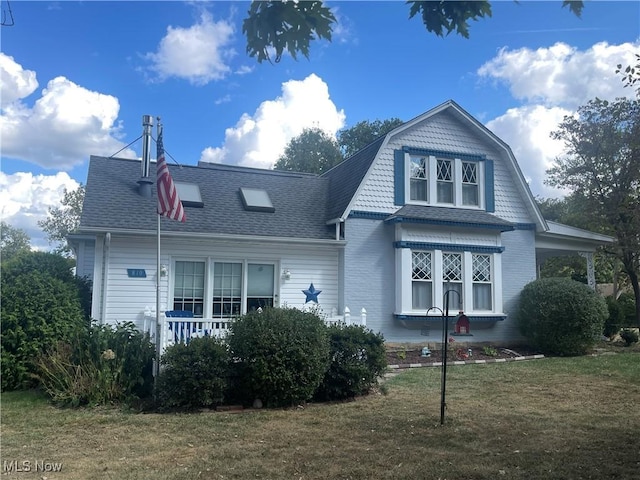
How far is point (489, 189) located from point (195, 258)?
832 centimetres

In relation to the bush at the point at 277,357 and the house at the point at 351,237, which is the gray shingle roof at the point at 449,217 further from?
the bush at the point at 277,357

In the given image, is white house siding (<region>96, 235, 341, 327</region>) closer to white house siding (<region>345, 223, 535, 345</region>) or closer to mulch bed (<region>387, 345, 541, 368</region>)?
white house siding (<region>345, 223, 535, 345</region>)

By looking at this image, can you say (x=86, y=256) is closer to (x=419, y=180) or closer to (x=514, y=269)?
(x=419, y=180)

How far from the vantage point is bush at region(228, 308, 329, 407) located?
749 centimetres

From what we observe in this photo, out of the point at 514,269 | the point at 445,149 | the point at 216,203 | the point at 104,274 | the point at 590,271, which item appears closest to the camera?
the point at 104,274

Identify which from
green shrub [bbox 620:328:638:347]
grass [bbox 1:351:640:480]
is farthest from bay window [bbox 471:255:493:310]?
grass [bbox 1:351:640:480]

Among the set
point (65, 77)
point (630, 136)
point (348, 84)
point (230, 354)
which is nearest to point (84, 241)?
point (65, 77)

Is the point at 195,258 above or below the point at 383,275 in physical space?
above

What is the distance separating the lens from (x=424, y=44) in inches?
222

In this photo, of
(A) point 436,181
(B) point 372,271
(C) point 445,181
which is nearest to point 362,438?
(B) point 372,271

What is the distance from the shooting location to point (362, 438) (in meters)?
5.93

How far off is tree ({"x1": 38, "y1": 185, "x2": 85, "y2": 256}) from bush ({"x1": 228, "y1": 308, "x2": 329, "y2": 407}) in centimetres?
3144

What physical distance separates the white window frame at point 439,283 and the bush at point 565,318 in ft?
3.34

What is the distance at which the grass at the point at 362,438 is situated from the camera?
15.9 ft
